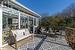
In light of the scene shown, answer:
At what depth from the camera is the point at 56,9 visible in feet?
142

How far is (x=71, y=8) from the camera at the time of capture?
42.6 m

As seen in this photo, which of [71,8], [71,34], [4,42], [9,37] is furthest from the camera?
[71,8]

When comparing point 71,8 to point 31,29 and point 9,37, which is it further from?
point 9,37

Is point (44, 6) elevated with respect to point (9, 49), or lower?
elevated

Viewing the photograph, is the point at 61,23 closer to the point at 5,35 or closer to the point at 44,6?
the point at 5,35

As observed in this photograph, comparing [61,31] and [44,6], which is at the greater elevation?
[44,6]

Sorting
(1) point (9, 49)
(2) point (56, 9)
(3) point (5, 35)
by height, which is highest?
(2) point (56, 9)

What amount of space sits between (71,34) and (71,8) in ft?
126

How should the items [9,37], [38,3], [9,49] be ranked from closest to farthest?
1. [9,49]
2. [9,37]
3. [38,3]

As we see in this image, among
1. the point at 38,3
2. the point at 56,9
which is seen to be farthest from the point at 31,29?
the point at 56,9

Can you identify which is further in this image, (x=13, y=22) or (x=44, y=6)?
(x=44, y=6)

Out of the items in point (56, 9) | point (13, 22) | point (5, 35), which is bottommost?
point (5, 35)

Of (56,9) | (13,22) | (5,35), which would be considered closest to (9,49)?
(5,35)

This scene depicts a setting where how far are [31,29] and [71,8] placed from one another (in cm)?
2582
